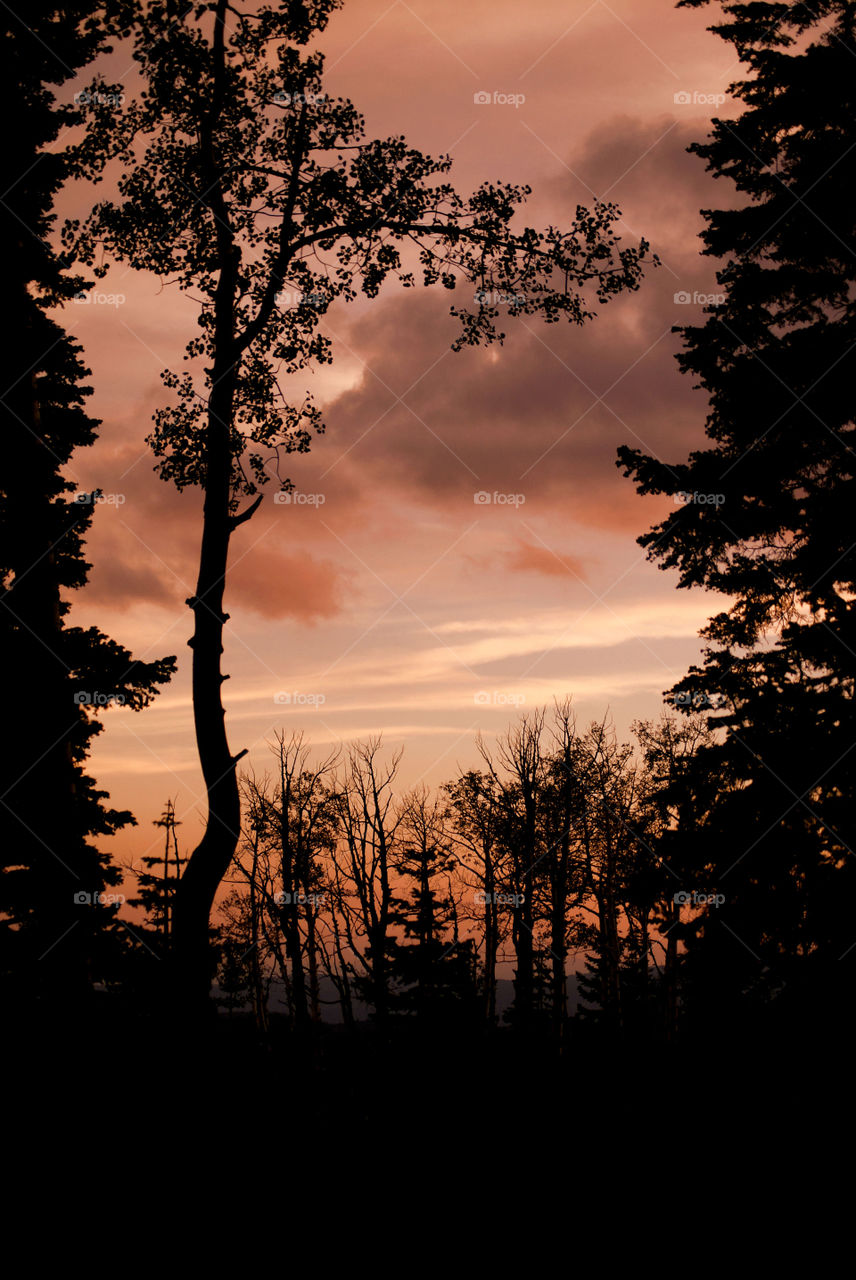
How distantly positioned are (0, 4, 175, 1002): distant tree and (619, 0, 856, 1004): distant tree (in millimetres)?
10141

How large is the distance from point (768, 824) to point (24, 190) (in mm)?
16989

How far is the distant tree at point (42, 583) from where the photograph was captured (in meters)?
11.4

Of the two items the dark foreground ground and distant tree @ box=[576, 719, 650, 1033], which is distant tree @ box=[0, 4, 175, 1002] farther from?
distant tree @ box=[576, 719, 650, 1033]

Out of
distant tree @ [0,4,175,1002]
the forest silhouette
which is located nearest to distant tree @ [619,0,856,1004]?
the forest silhouette

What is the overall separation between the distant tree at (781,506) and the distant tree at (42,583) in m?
10.1

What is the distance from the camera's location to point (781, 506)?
14.5 metres

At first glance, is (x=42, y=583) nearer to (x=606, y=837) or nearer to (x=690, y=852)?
(x=690, y=852)

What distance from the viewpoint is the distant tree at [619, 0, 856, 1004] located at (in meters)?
13.0

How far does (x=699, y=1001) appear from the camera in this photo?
14047 millimetres

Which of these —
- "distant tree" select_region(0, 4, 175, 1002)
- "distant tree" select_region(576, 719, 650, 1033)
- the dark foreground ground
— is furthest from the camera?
"distant tree" select_region(576, 719, 650, 1033)

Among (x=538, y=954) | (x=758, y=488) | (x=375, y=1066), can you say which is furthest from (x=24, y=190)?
(x=538, y=954)

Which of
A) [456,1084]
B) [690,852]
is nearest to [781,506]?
[690,852]

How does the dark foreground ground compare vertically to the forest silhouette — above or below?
below

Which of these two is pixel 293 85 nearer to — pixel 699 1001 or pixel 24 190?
pixel 24 190
